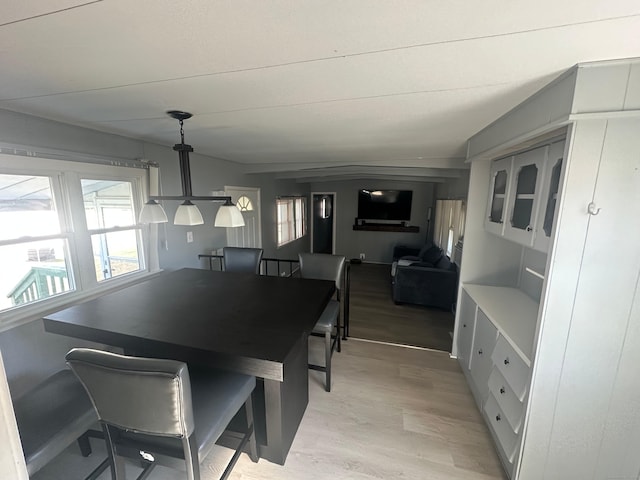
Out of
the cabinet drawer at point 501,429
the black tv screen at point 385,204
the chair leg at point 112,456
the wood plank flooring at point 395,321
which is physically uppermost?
the black tv screen at point 385,204

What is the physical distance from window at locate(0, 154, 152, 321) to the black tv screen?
5.17 meters

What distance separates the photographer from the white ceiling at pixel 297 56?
0.72 m

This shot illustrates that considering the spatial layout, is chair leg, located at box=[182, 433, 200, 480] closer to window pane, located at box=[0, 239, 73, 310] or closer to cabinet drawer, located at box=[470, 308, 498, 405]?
window pane, located at box=[0, 239, 73, 310]

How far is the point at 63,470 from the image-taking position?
155cm

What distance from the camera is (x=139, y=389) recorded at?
0.97 metres

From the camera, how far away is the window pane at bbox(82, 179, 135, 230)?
2.15m

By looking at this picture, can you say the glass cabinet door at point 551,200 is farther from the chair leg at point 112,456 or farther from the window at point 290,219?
the window at point 290,219

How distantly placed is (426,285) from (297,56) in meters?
3.59

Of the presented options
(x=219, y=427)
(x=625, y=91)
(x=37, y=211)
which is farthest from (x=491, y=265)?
(x=37, y=211)

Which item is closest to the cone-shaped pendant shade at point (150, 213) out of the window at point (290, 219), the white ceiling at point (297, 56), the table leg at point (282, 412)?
the white ceiling at point (297, 56)

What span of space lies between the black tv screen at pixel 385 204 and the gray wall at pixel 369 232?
0.14 m

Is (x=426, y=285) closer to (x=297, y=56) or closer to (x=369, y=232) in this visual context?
(x=369, y=232)

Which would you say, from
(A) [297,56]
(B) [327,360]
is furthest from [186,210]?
(B) [327,360]

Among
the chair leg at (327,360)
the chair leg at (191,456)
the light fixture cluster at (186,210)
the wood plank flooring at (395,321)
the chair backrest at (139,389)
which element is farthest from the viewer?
the wood plank flooring at (395,321)
